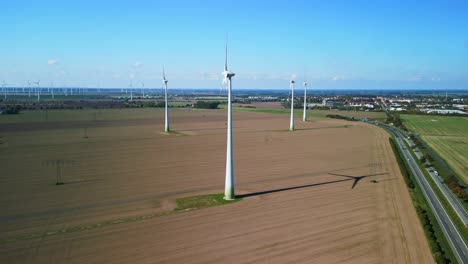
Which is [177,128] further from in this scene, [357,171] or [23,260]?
[23,260]

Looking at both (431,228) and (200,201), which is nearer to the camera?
(431,228)

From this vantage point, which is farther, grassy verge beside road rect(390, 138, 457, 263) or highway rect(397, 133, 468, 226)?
highway rect(397, 133, 468, 226)

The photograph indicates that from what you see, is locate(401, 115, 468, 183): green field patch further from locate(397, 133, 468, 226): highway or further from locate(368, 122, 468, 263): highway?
locate(368, 122, 468, 263): highway

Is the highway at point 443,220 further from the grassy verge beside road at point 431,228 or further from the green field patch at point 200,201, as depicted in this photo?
the green field patch at point 200,201

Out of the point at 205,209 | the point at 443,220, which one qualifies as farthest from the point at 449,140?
the point at 205,209

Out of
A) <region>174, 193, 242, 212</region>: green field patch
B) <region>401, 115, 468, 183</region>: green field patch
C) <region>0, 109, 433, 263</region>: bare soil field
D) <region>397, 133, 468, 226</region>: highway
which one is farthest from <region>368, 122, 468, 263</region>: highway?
<region>174, 193, 242, 212</region>: green field patch

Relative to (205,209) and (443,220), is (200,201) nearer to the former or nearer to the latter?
(205,209)

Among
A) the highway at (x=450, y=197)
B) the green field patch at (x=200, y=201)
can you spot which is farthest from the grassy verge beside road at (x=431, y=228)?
the green field patch at (x=200, y=201)
